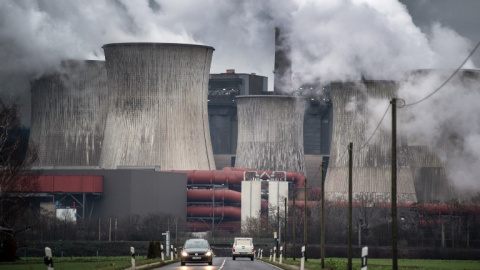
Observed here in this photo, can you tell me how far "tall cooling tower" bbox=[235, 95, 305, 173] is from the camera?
10200cm

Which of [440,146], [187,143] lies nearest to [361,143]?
[440,146]

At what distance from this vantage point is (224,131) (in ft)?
Result: 457

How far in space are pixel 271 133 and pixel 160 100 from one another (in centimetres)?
2267

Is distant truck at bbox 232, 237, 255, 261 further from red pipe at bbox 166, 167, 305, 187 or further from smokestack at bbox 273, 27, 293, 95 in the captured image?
smokestack at bbox 273, 27, 293, 95

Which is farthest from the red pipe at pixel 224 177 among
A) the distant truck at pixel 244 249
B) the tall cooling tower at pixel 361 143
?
the distant truck at pixel 244 249

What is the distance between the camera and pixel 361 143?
86.8 meters

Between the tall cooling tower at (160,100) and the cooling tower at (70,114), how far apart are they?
420 inches

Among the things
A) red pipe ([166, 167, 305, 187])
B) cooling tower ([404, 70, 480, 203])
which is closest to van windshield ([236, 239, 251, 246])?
cooling tower ([404, 70, 480, 203])

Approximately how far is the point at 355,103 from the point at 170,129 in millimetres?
13692

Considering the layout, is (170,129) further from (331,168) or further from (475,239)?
(475,239)

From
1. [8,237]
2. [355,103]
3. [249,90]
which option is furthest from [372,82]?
[249,90]

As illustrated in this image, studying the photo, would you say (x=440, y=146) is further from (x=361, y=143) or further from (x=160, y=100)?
(x=160, y=100)

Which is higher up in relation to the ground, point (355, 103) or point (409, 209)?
point (355, 103)

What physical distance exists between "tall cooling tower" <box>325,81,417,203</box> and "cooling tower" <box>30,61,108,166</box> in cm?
1887
